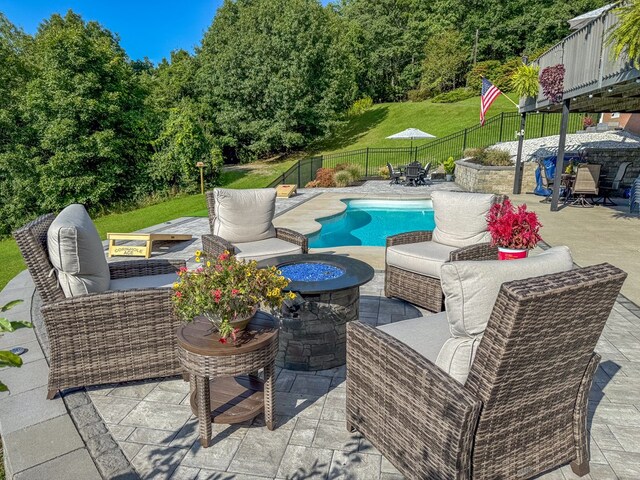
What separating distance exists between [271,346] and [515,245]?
92.9 inches

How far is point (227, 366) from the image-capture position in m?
2.09

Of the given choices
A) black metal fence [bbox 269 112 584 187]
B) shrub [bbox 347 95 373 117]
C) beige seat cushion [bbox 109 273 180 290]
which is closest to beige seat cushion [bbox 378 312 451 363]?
beige seat cushion [bbox 109 273 180 290]

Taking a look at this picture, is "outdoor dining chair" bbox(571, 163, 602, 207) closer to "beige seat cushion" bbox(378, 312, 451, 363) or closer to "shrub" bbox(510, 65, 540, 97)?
"shrub" bbox(510, 65, 540, 97)

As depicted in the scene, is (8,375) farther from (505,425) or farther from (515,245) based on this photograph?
(515,245)

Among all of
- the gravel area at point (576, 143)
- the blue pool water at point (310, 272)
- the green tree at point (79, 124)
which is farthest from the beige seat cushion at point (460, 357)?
the green tree at point (79, 124)

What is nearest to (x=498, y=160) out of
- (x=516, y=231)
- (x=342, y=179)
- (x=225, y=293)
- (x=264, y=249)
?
(x=342, y=179)

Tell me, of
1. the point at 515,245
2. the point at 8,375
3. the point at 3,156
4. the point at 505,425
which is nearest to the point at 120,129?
the point at 3,156

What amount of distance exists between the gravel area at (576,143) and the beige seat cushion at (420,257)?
11.4m

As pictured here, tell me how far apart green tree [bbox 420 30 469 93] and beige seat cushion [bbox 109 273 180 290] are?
32.8 m

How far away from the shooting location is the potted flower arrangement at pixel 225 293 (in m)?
2.00

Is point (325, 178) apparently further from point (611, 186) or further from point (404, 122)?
point (404, 122)

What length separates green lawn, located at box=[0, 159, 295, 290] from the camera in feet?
26.6

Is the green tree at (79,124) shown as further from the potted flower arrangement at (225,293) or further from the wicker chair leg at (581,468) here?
the wicker chair leg at (581,468)

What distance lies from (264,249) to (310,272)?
4.24 feet
